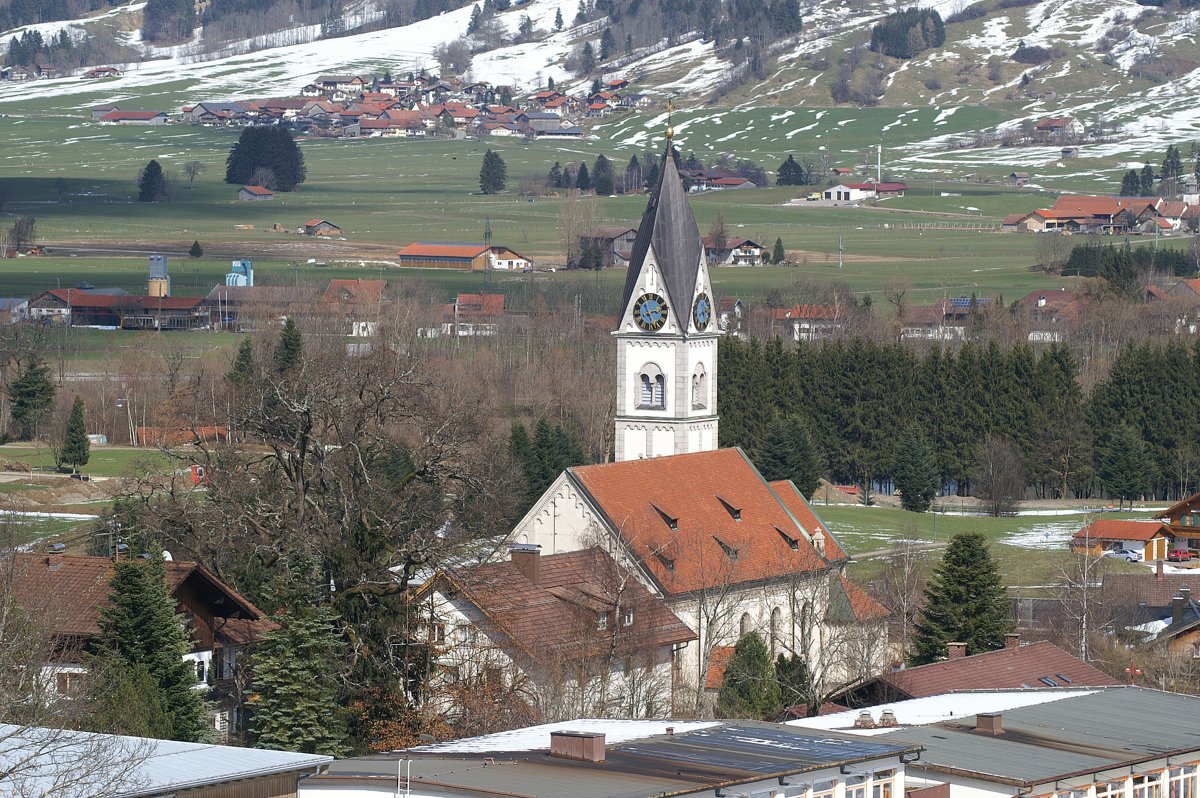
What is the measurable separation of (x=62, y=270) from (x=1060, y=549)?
407 feet

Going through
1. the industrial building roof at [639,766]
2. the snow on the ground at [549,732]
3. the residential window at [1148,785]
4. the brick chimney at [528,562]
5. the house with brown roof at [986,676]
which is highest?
the industrial building roof at [639,766]

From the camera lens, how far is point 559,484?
206ft

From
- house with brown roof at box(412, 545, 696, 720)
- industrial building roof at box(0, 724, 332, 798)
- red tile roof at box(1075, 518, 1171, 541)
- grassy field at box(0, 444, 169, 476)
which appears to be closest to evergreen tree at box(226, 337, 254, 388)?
grassy field at box(0, 444, 169, 476)

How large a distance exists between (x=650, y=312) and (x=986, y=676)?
30.4 m

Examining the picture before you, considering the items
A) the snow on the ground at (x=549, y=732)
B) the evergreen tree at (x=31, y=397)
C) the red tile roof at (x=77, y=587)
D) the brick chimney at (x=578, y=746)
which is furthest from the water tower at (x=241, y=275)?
the brick chimney at (x=578, y=746)

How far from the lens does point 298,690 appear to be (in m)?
40.8

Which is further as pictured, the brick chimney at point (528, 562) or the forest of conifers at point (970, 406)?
the forest of conifers at point (970, 406)

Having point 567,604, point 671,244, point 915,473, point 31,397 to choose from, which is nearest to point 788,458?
point 915,473

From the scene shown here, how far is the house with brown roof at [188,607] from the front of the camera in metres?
47.3

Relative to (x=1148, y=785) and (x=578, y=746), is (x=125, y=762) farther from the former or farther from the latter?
(x=1148, y=785)

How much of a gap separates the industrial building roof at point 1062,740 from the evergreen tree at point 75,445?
6635 centimetres

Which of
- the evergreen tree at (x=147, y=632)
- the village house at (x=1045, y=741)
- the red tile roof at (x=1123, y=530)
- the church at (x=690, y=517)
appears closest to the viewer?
the village house at (x=1045, y=741)

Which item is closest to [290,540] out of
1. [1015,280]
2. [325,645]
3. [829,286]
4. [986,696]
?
[325,645]

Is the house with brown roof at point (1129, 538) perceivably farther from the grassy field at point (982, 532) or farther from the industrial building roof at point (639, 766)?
the industrial building roof at point (639, 766)
